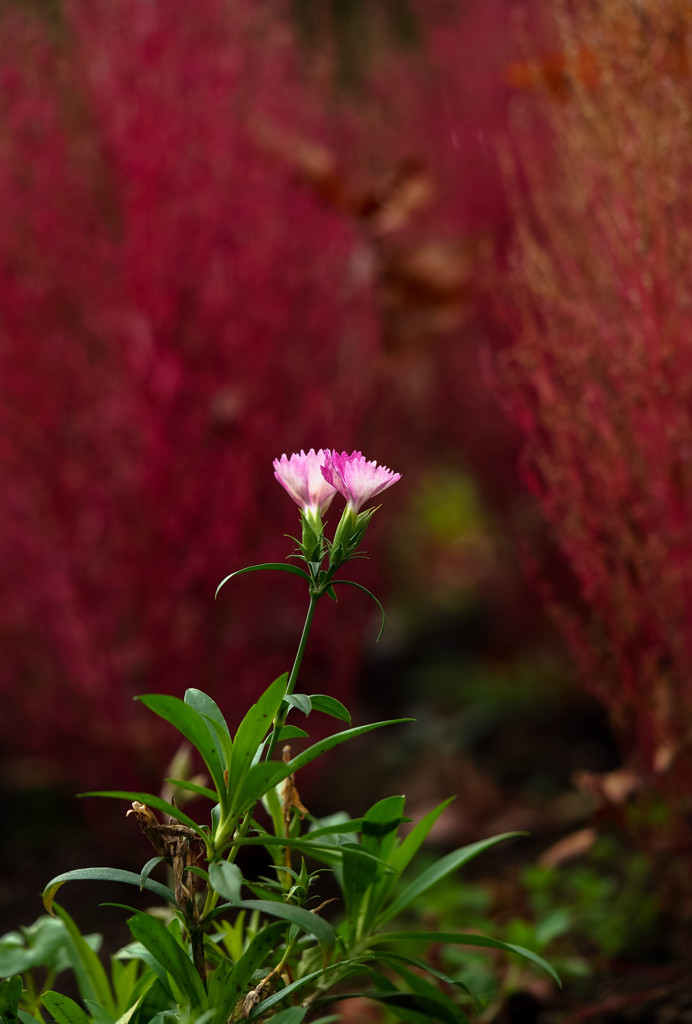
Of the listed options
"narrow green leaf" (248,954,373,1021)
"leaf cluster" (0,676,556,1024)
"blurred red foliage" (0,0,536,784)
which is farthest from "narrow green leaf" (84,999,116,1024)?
"blurred red foliage" (0,0,536,784)

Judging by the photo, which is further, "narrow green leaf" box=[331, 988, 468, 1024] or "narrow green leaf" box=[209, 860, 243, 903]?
"narrow green leaf" box=[331, 988, 468, 1024]

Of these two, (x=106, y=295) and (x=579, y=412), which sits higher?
(x=106, y=295)

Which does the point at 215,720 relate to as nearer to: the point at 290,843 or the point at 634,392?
the point at 290,843

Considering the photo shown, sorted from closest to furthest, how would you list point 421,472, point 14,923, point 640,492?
point 640,492 < point 14,923 < point 421,472

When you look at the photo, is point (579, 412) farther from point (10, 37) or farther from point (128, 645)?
point (10, 37)

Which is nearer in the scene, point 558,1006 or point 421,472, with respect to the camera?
point 558,1006

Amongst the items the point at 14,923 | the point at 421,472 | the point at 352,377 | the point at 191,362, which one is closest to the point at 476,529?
the point at 421,472

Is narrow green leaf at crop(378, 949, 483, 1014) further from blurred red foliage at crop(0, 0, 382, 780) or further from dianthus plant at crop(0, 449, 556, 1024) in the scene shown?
blurred red foliage at crop(0, 0, 382, 780)
